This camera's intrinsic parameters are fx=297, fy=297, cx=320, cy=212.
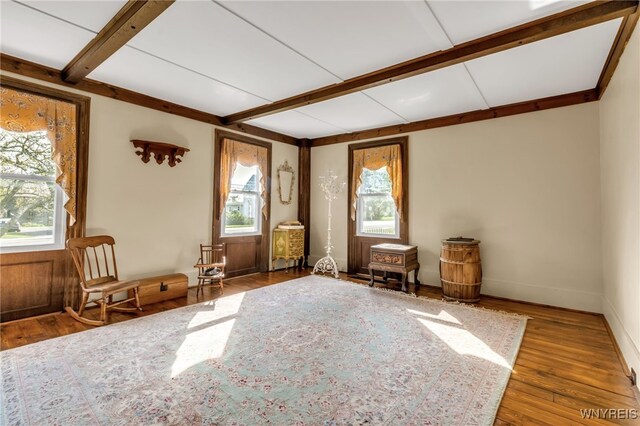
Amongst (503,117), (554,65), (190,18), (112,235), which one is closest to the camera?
(190,18)

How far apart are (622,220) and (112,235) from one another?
540cm

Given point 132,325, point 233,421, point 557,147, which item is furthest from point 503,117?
point 132,325

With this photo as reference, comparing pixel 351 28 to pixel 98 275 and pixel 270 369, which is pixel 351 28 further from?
pixel 98 275

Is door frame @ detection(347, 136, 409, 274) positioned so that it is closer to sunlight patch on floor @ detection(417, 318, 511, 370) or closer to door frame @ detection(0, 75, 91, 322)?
sunlight patch on floor @ detection(417, 318, 511, 370)

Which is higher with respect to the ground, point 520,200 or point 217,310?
point 520,200

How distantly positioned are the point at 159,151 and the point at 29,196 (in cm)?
146

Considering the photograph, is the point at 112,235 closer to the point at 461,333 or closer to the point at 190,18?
the point at 190,18

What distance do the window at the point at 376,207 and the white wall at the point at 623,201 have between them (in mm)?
2735

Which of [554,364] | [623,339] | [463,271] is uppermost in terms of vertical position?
[463,271]

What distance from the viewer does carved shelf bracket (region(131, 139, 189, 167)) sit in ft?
13.0

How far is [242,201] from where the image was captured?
5457 millimetres

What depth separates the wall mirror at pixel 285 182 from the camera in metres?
6.03

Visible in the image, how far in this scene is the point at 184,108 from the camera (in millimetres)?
4465

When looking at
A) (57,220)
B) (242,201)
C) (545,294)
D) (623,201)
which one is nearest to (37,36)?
(57,220)
